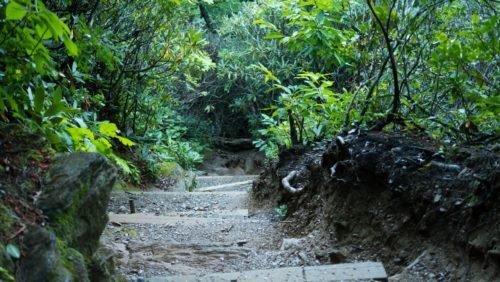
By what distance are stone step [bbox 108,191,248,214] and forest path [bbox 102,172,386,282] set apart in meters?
0.03

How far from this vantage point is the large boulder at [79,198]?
206cm

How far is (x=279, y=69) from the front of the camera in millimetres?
12477

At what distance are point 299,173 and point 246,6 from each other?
958 cm

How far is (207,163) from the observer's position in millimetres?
15984

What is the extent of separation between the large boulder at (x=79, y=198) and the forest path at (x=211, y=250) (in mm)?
815

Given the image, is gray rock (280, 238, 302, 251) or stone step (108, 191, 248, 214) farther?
stone step (108, 191, 248, 214)

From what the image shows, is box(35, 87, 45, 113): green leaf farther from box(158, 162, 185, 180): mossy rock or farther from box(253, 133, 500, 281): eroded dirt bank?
box(158, 162, 185, 180): mossy rock

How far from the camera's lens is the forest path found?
2877 millimetres

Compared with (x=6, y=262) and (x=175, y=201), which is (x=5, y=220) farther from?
(x=175, y=201)

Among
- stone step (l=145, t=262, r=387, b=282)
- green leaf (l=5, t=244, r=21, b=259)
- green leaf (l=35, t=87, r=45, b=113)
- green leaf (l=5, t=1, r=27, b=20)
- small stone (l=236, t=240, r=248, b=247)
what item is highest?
green leaf (l=5, t=1, r=27, b=20)

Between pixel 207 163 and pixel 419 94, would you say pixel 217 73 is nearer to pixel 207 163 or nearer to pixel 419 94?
pixel 207 163

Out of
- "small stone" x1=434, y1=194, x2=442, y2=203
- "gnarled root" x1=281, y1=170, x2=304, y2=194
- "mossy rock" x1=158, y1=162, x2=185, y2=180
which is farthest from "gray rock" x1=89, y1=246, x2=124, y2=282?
"mossy rock" x1=158, y1=162, x2=185, y2=180

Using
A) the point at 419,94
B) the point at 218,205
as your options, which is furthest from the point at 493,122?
the point at 218,205

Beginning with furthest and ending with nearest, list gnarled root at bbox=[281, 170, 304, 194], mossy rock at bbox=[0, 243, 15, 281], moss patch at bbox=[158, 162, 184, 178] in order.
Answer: moss patch at bbox=[158, 162, 184, 178], gnarled root at bbox=[281, 170, 304, 194], mossy rock at bbox=[0, 243, 15, 281]
